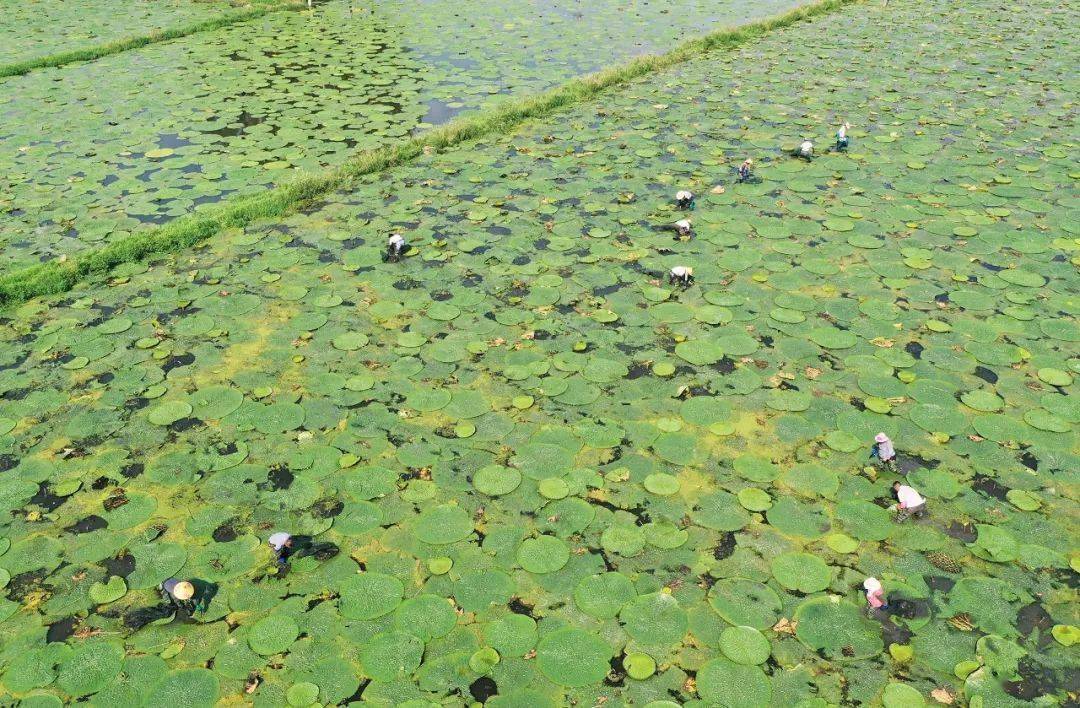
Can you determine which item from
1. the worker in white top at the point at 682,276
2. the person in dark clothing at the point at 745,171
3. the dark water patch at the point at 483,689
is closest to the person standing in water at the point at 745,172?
the person in dark clothing at the point at 745,171

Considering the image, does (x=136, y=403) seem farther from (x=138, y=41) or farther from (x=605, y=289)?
(x=138, y=41)

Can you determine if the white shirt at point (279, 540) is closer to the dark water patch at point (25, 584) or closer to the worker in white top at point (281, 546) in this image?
the worker in white top at point (281, 546)

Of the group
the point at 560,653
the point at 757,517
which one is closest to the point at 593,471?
the point at 757,517

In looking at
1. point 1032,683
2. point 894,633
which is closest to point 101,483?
point 894,633

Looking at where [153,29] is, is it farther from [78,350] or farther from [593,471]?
[593,471]

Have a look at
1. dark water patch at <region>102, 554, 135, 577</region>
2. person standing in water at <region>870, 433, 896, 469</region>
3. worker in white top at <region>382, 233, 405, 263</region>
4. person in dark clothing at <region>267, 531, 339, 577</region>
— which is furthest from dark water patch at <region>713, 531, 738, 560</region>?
worker in white top at <region>382, 233, 405, 263</region>

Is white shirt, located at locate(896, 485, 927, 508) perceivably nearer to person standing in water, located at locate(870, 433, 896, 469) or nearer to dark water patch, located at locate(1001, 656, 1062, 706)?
person standing in water, located at locate(870, 433, 896, 469)
